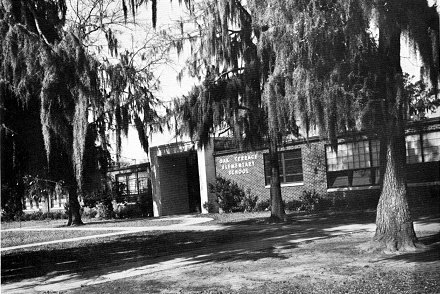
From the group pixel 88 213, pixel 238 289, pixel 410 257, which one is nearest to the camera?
pixel 238 289

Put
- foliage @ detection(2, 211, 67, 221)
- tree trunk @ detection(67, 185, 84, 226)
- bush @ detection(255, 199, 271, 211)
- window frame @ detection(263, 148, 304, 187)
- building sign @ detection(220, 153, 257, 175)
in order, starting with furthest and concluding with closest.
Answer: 1. bush @ detection(255, 199, 271, 211)
2. building sign @ detection(220, 153, 257, 175)
3. window frame @ detection(263, 148, 304, 187)
4. foliage @ detection(2, 211, 67, 221)
5. tree trunk @ detection(67, 185, 84, 226)

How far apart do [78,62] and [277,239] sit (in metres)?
6.62

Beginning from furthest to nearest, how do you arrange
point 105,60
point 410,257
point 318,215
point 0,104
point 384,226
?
point 318,215 → point 384,226 → point 410,257 → point 105,60 → point 0,104

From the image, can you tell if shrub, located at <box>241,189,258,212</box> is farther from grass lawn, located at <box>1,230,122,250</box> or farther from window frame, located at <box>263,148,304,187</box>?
grass lawn, located at <box>1,230,122,250</box>

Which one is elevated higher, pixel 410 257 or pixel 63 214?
pixel 63 214

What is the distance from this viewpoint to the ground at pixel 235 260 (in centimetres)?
680

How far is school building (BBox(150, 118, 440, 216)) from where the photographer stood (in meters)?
10.3

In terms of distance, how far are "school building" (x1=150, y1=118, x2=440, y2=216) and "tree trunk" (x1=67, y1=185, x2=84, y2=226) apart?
1626mm

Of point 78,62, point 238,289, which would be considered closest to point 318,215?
point 238,289

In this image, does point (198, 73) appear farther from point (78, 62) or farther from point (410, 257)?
point (410, 257)

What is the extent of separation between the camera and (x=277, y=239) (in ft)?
36.3

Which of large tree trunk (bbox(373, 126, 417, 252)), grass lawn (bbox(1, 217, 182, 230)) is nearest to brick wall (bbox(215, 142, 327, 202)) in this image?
grass lawn (bbox(1, 217, 182, 230))

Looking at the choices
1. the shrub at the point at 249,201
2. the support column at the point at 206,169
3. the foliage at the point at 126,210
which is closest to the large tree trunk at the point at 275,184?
the shrub at the point at 249,201

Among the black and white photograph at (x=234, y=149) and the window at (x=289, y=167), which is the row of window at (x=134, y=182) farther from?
the window at (x=289, y=167)
